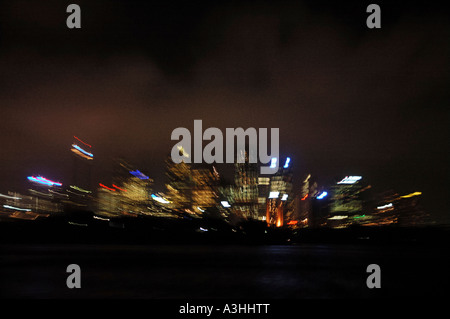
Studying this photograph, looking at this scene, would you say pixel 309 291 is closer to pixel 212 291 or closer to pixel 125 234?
pixel 212 291

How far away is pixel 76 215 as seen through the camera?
477 ft

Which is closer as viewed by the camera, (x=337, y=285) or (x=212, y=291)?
(x=212, y=291)

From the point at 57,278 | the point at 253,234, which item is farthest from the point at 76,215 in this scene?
the point at 57,278

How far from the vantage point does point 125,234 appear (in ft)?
436

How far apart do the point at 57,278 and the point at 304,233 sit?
16548cm

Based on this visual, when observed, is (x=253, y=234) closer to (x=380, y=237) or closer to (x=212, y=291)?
(x=380, y=237)
